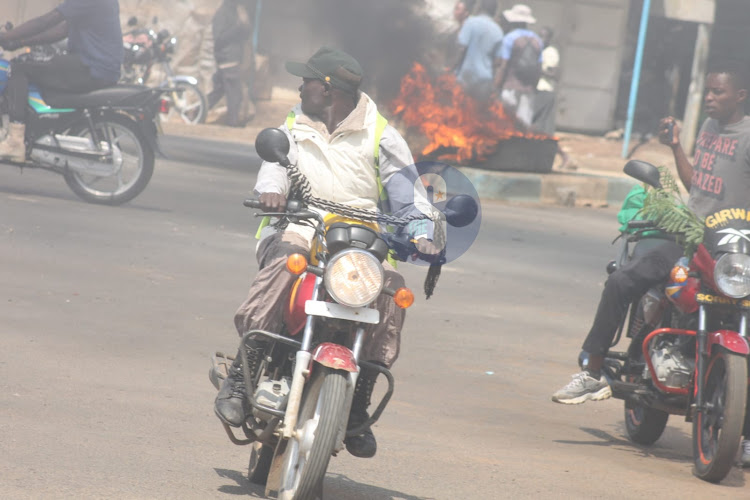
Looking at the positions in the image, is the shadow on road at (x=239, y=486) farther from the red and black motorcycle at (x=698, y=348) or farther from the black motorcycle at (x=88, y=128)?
the black motorcycle at (x=88, y=128)

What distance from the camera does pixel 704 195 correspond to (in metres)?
6.37

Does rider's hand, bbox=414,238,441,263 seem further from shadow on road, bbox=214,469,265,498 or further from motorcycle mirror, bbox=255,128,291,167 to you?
shadow on road, bbox=214,469,265,498

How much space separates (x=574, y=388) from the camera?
6316mm

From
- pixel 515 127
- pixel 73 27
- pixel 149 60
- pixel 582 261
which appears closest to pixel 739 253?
pixel 582 261

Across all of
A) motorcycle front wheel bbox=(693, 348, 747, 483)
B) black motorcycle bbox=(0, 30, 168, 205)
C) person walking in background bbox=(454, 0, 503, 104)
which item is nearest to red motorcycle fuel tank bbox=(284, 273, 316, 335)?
motorcycle front wheel bbox=(693, 348, 747, 483)

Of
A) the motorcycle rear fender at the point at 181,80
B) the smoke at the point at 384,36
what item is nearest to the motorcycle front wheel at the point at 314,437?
the smoke at the point at 384,36

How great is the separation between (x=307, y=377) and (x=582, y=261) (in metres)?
8.68

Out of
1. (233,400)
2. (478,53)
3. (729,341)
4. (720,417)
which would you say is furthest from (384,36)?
(233,400)

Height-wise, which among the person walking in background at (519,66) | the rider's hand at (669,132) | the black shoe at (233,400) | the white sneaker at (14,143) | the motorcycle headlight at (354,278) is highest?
the person walking in background at (519,66)

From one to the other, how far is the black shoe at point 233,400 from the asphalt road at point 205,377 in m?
0.29

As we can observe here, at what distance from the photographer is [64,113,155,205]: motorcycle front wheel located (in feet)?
38.3

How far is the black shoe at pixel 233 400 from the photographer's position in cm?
448

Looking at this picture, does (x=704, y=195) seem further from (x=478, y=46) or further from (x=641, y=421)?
(x=478, y=46)

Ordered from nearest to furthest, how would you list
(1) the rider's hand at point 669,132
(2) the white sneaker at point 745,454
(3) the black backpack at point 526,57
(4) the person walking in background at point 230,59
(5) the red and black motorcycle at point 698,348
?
(5) the red and black motorcycle at point 698,348 < (2) the white sneaker at point 745,454 < (1) the rider's hand at point 669,132 < (3) the black backpack at point 526,57 < (4) the person walking in background at point 230,59
